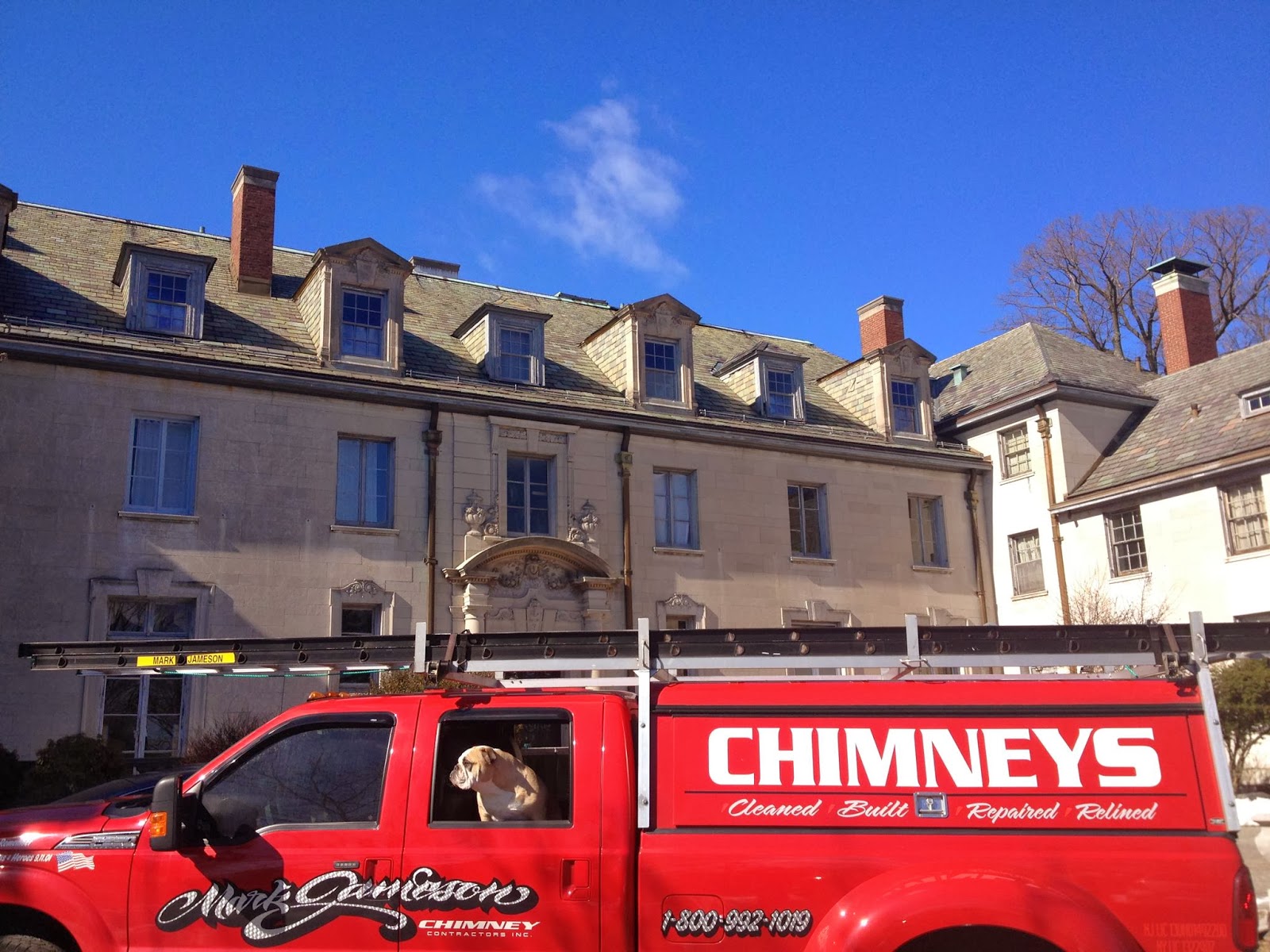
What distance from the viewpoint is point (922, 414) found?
27234 mm

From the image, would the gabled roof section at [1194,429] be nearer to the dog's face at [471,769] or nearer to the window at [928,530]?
the window at [928,530]

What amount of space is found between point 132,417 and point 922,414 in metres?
17.6

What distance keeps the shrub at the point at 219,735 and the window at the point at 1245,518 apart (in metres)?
18.6

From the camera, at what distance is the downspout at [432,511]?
20.2 m

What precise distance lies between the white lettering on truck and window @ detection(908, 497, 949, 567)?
68.5 ft

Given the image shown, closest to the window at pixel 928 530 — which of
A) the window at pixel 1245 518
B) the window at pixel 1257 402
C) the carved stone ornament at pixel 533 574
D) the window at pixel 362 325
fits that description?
the window at pixel 1245 518

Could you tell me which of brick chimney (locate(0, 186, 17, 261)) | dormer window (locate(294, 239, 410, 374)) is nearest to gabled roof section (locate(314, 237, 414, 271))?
dormer window (locate(294, 239, 410, 374))

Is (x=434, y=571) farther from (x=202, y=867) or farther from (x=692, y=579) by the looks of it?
(x=202, y=867)

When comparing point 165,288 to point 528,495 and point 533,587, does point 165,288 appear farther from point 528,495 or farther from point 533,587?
point 533,587

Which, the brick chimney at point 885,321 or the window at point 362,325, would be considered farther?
the brick chimney at point 885,321

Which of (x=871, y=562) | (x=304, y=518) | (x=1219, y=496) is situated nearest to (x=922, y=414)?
(x=871, y=562)

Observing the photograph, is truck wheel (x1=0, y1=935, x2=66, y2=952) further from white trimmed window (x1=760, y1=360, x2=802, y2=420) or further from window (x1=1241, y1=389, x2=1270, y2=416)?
window (x1=1241, y1=389, x2=1270, y2=416)

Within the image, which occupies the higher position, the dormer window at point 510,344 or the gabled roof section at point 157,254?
the gabled roof section at point 157,254

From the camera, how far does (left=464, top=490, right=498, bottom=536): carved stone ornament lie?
2089 cm
